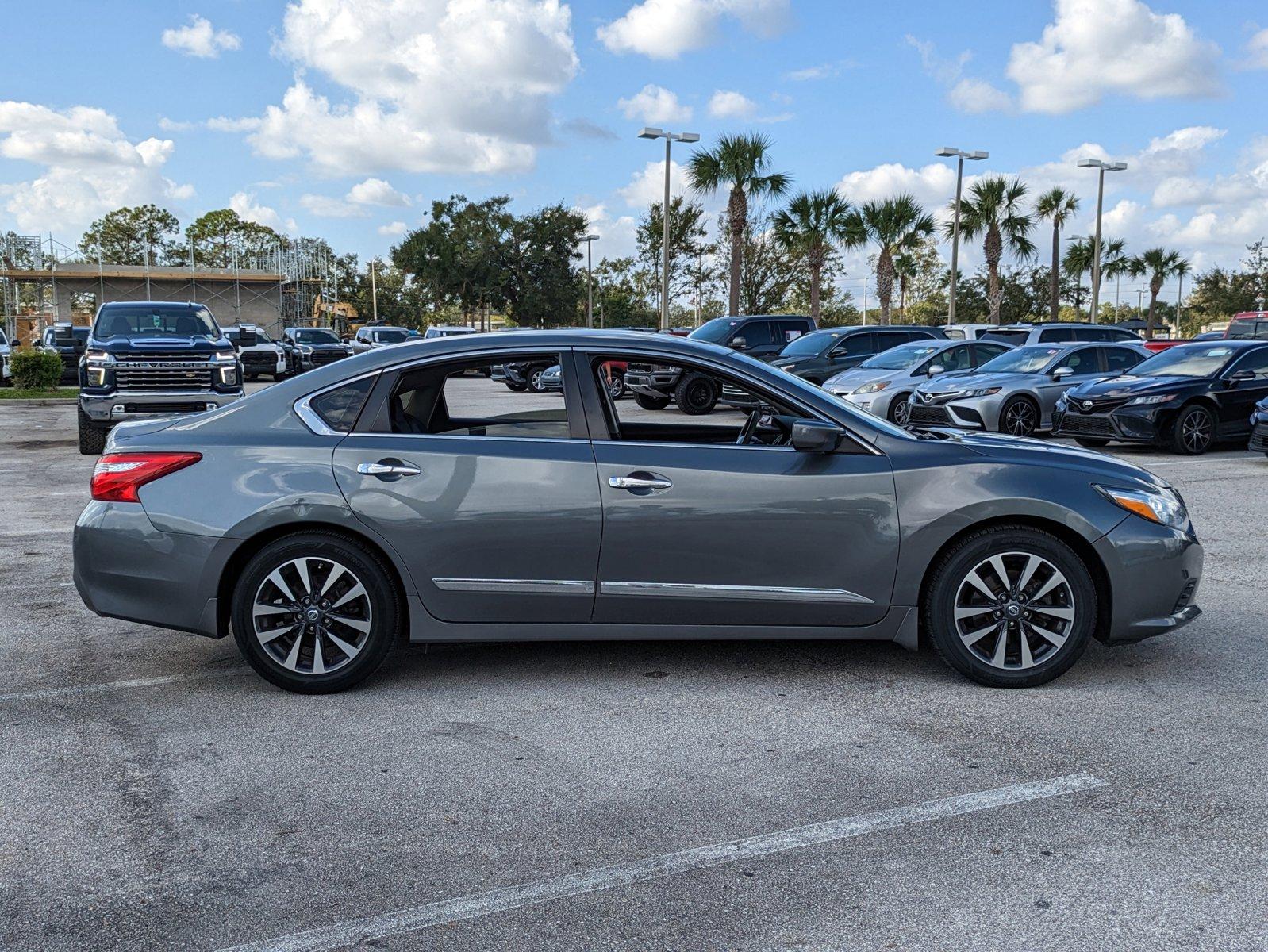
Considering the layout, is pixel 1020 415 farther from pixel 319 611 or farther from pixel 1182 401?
pixel 319 611

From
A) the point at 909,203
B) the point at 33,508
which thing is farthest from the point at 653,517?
the point at 909,203

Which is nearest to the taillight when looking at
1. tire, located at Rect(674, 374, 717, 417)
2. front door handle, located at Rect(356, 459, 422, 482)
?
front door handle, located at Rect(356, 459, 422, 482)

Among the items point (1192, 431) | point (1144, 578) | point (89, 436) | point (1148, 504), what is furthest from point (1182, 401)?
point (89, 436)

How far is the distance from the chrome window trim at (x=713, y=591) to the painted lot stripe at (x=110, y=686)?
6.18 feet

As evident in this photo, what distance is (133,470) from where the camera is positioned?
5.00 meters

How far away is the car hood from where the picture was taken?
14.8 meters

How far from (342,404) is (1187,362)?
13709mm

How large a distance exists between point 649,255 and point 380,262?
49197 millimetres

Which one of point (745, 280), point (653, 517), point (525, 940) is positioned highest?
point (745, 280)

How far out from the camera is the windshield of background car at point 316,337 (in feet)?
134

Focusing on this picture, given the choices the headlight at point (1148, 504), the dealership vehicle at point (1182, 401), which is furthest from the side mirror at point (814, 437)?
the dealership vehicle at point (1182, 401)

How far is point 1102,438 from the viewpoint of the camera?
50.2 ft

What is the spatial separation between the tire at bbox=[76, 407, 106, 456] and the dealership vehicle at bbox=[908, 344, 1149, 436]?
1102cm

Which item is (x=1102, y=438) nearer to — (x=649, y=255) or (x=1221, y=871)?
(x=1221, y=871)
